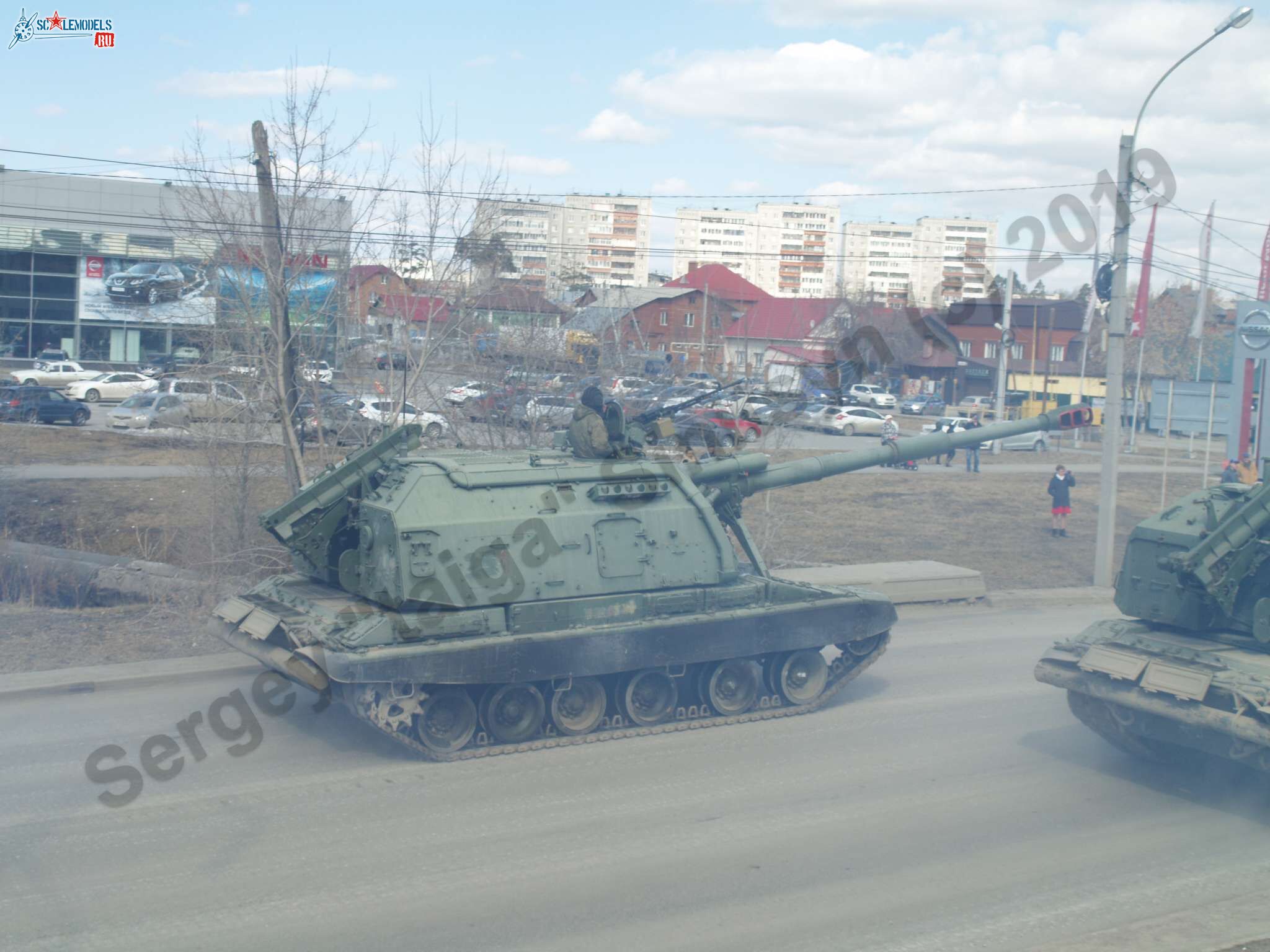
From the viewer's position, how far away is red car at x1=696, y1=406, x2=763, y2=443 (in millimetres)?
15922

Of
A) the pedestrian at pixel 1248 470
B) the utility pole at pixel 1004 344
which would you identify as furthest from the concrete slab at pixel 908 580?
Answer: the utility pole at pixel 1004 344

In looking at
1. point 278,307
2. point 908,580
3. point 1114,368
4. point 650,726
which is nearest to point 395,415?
point 278,307

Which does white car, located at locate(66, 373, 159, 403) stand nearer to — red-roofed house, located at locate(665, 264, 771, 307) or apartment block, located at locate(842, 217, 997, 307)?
red-roofed house, located at locate(665, 264, 771, 307)

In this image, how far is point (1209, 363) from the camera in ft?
176

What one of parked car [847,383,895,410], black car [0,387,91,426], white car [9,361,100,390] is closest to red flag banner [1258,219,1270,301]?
parked car [847,383,895,410]

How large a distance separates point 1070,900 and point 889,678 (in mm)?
5214

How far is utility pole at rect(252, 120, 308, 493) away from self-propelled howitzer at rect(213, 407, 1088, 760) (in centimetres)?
358

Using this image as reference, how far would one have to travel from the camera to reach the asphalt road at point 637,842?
6176mm

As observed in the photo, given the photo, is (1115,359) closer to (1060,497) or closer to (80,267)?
(1060,497)

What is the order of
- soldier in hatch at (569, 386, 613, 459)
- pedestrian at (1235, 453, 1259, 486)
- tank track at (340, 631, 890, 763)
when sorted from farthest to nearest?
pedestrian at (1235, 453, 1259, 486)
soldier in hatch at (569, 386, 613, 459)
tank track at (340, 631, 890, 763)

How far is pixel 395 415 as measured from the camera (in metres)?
14.9

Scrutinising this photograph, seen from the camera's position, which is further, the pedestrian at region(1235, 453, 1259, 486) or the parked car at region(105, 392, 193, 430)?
the parked car at region(105, 392, 193, 430)

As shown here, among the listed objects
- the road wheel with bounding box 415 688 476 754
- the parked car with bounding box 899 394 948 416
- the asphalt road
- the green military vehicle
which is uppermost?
the parked car with bounding box 899 394 948 416

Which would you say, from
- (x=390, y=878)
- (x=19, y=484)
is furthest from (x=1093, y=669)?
(x=19, y=484)
